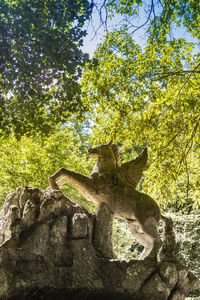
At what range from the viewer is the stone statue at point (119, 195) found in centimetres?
513

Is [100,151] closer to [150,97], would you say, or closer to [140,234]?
[140,234]

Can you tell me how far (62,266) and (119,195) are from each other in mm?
1602

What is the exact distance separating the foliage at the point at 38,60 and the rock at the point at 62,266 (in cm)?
179

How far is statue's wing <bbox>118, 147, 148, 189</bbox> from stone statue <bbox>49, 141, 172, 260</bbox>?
0.02 m

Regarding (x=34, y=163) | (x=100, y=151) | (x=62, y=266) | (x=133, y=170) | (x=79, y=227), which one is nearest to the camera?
(x=62, y=266)

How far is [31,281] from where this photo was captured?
4.07 meters

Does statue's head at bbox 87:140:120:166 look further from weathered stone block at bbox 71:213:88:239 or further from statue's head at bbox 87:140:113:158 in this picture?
weathered stone block at bbox 71:213:88:239

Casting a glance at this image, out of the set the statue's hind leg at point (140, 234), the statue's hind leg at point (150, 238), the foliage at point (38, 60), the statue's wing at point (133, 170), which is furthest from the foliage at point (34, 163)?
the statue's hind leg at point (150, 238)

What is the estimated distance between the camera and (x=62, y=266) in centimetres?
437

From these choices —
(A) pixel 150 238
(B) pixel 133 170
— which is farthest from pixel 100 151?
(A) pixel 150 238

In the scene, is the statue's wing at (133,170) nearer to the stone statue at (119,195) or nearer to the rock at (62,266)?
the stone statue at (119,195)

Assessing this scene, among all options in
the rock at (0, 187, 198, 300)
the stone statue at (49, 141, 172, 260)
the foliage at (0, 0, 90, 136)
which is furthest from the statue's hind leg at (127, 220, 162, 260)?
the foliage at (0, 0, 90, 136)

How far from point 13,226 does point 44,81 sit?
2.74 metres

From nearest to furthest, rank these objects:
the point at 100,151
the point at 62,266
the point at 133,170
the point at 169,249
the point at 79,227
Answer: the point at 62,266
the point at 79,227
the point at 169,249
the point at 100,151
the point at 133,170
